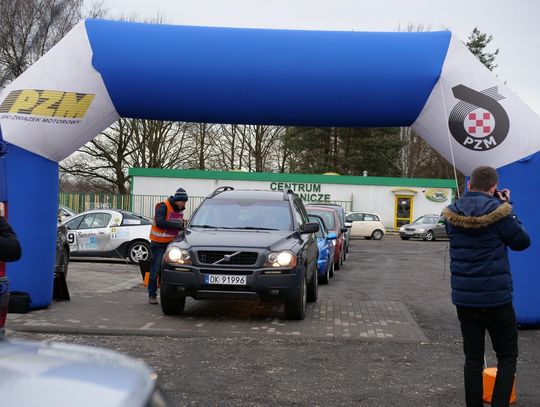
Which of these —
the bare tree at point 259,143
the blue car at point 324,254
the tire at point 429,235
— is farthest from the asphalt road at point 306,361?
the bare tree at point 259,143

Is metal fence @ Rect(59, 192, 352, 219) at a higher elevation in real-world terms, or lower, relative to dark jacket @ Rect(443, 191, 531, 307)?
higher

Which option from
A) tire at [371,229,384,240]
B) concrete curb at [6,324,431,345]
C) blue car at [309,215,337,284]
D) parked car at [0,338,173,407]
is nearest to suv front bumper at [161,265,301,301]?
concrete curb at [6,324,431,345]

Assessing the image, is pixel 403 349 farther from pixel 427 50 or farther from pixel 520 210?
pixel 427 50

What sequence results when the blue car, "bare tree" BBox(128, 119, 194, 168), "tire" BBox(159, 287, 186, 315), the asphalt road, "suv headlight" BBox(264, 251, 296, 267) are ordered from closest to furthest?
the asphalt road < "suv headlight" BBox(264, 251, 296, 267) < "tire" BBox(159, 287, 186, 315) < the blue car < "bare tree" BBox(128, 119, 194, 168)

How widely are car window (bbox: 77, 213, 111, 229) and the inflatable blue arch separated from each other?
8.64 m

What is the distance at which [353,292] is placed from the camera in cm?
1324

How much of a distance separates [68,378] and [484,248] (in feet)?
12.3

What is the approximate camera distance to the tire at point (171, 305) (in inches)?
373

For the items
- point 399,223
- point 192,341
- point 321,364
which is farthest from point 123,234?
point 399,223

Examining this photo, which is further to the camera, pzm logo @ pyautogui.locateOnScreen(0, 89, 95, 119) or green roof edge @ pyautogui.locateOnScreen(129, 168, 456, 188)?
→ green roof edge @ pyautogui.locateOnScreen(129, 168, 456, 188)

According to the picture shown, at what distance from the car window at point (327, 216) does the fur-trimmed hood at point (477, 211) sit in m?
12.0

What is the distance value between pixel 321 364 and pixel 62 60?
5.13 m

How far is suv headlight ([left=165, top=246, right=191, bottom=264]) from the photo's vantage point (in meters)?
9.15

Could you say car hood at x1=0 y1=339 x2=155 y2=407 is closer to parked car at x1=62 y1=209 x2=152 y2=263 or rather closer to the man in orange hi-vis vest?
the man in orange hi-vis vest
